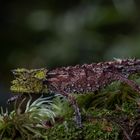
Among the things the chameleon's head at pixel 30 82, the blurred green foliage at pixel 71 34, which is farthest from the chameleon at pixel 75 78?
the blurred green foliage at pixel 71 34

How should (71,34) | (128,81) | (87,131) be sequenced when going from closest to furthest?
(87,131) < (128,81) < (71,34)

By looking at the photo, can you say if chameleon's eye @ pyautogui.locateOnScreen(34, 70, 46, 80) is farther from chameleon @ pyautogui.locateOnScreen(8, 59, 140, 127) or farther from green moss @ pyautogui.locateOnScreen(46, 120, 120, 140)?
green moss @ pyautogui.locateOnScreen(46, 120, 120, 140)

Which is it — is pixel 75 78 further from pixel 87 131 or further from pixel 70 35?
pixel 70 35

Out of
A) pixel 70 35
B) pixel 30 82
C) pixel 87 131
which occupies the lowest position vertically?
pixel 87 131

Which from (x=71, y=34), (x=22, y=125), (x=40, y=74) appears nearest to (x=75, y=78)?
(x=40, y=74)

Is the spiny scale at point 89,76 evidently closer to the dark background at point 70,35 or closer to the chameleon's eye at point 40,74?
the chameleon's eye at point 40,74

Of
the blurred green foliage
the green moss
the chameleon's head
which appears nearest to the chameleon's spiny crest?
the chameleon's head
